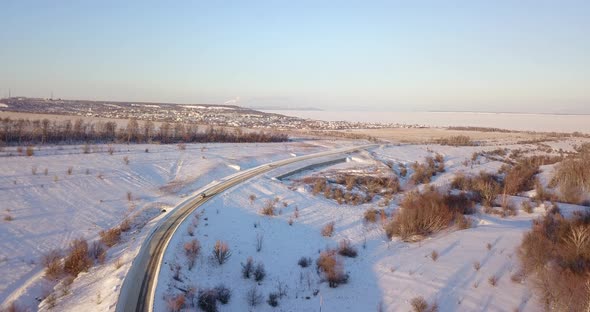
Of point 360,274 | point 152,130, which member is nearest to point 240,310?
point 360,274

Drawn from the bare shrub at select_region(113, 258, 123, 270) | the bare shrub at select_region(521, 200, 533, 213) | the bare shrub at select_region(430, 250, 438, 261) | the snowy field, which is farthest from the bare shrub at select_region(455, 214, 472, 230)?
the bare shrub at select_region(113, 258, 123, 270)

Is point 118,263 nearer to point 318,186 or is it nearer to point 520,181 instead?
point 318,186

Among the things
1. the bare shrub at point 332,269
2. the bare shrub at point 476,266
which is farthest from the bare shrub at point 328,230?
the bare shrub at point 476,266

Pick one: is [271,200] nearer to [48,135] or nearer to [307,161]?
[307,161]

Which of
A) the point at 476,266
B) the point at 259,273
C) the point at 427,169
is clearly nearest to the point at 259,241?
the point at 259,273

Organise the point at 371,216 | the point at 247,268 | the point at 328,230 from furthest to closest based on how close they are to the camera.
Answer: the point at 371,216 → the point at 328,230 → the point at 247,268

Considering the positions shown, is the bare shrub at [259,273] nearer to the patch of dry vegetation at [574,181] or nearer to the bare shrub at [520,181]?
the patch of dry vegetation at [574,181]
